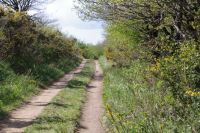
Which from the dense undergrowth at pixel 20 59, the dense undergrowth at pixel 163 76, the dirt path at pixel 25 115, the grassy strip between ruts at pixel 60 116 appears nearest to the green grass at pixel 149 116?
the dense undergrowth at pixel 163 76

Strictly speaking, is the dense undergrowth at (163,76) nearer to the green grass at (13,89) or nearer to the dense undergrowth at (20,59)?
the green grass at (13,89)

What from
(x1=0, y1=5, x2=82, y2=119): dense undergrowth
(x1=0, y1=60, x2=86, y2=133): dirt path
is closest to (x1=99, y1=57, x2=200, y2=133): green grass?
(x1=0, y1=60, x2=86, y2=133): dirt path

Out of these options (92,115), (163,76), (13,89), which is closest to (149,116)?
(163,76)

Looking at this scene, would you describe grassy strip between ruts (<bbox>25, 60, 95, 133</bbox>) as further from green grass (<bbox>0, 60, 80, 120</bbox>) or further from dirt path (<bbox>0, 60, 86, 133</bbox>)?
green grass (<bbox>0, 60, 80, 120</bbox>)

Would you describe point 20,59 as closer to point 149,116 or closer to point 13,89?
point 13,89

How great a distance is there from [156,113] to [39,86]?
26.8ft

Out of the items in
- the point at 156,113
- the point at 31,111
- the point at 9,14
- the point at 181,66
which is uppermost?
the point at 9,14

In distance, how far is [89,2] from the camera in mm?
9469

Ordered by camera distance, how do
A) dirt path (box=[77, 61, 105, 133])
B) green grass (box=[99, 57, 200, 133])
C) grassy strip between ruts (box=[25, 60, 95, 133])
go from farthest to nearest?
1. dirt path (box=[77, 61, 105, 133])
2. grassy strip between ruts (box=[25, 60, 95, 133])
3. green grass (box=[99, 57, 200, 133])

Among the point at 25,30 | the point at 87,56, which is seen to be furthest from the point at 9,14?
the point at 87,56

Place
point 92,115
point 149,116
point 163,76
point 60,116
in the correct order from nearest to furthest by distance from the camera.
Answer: point 149,116 → point 163,76 → point 60,116 → point 92,115

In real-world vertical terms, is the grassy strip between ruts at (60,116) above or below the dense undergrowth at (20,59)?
below

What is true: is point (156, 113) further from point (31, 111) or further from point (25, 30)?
point (25, 30)

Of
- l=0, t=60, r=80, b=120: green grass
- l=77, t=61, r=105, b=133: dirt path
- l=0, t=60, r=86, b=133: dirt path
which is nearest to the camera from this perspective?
l=0, t=60, r=86, b=133: dirt path
